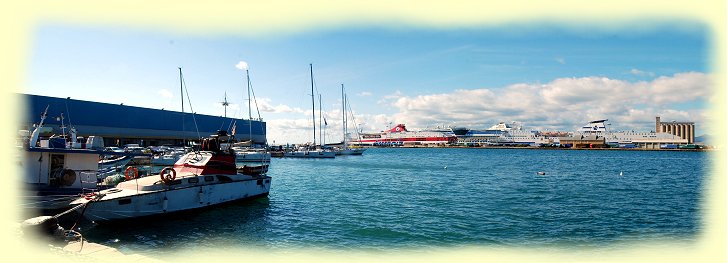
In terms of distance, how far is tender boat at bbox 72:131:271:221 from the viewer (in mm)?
18062

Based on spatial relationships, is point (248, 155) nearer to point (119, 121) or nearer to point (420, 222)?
point (119, 121)

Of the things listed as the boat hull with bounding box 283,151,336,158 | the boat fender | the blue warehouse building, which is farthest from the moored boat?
the boat hull with bounding box 283,151,336,158

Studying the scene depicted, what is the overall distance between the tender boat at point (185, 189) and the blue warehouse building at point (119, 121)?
133ft

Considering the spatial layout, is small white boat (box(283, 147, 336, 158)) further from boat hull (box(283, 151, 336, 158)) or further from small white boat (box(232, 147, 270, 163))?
small white boat (box(232, 147, 270, 163))

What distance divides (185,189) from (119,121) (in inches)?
2880

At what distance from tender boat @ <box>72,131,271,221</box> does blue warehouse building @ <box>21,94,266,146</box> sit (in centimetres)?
4045

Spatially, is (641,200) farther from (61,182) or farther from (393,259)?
(61,182)

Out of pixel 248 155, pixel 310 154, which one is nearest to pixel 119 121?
pixel 248 155

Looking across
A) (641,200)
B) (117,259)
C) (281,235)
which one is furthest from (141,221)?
(641,200)

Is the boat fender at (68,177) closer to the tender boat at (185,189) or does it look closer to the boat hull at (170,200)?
the tender boat at (185,189)

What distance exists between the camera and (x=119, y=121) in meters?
82.2

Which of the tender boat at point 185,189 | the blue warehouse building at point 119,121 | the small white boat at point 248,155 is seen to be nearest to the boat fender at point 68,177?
the tender boat at point 185,189

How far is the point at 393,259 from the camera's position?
13984 mm

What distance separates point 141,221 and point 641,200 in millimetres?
30769
